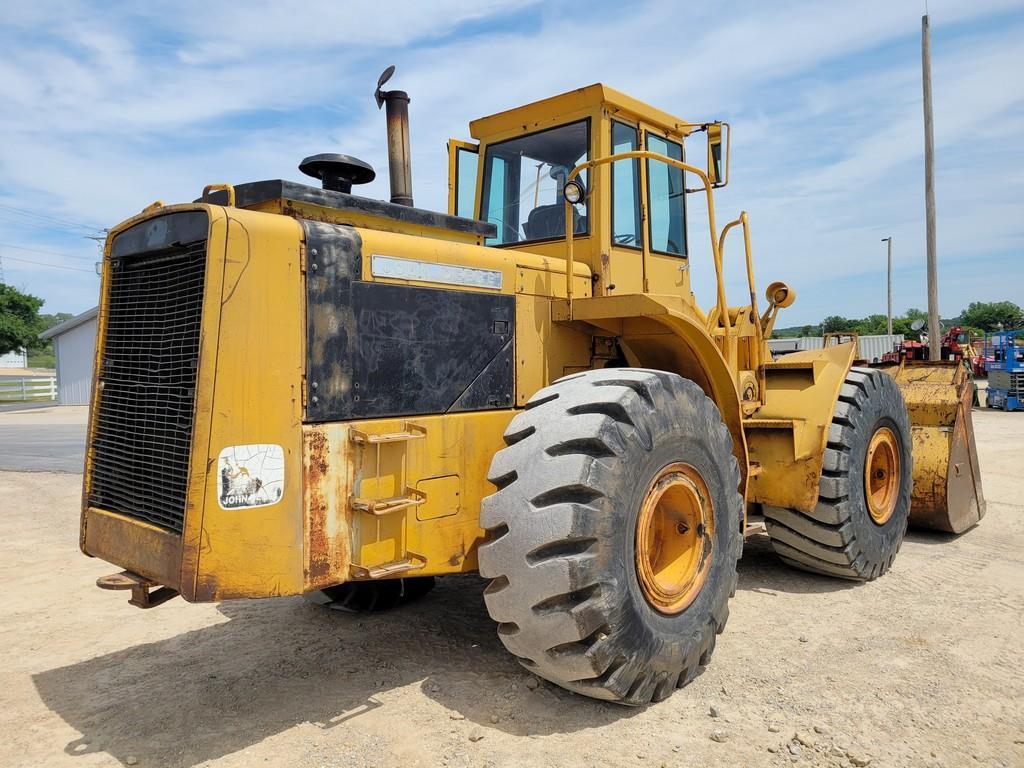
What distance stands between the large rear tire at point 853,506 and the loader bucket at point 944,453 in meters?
0.83

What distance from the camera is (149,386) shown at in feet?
10.8

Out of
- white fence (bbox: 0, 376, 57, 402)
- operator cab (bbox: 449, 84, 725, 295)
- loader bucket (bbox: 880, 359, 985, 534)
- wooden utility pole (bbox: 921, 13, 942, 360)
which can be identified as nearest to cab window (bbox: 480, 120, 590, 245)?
operator cab (bbox: 449, 84, 725, 295)

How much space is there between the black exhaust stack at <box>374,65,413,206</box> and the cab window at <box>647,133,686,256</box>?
4.95ft

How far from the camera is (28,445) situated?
52.4 ft

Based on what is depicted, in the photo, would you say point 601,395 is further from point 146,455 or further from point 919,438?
point 919,438

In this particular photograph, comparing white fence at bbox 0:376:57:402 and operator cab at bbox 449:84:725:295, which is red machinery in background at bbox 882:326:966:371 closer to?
operator cab at bbox 449:84:725:295

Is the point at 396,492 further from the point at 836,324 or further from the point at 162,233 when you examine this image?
the point at 836,324

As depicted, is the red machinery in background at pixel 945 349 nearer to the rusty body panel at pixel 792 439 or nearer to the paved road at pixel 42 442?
the rusty body panel at pixel 792 439

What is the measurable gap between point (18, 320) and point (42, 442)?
2782 cm

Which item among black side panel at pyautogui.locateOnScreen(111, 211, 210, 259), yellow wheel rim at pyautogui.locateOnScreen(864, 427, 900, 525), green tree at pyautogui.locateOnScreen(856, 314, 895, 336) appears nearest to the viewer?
black side panel at pyautogui.locateOnScreen(111, 211, 210, 259)

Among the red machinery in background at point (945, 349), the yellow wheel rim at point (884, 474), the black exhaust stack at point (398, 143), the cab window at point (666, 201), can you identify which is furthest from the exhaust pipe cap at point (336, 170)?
the red machinery in background at point (945, 349)

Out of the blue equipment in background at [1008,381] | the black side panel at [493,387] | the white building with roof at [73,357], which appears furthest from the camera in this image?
the white building with roof at [73,357]

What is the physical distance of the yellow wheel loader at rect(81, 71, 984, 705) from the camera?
3.01m

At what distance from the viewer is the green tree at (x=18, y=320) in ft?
126
